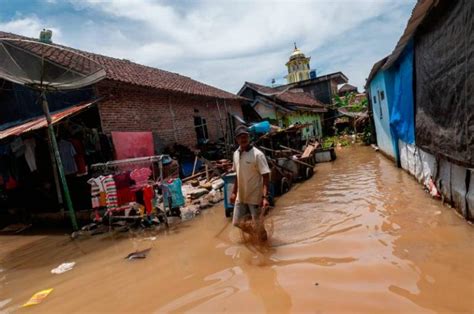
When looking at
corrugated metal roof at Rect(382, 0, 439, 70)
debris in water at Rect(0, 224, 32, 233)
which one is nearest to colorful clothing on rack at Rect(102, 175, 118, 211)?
debris in water at Rect(0, 224, 32, 233)

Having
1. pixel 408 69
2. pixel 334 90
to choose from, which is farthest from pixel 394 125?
pixel 334 90

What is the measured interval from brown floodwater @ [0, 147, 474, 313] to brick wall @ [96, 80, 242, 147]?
4761 millimetres

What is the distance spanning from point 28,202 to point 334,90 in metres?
33.6

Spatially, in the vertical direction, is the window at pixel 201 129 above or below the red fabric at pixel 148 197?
above

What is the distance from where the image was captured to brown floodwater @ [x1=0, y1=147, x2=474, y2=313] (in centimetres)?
321

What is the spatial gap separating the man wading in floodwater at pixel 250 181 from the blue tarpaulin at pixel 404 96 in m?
4.69

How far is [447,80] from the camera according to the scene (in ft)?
15.7

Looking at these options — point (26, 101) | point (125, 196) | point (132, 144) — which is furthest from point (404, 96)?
point (26, 101)

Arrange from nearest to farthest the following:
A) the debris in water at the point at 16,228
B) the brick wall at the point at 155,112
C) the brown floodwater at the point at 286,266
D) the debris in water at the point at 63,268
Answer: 1. the brown floodwater at the point at 286,266
2. the debris in water at the point at 63,268
3. the debris in water at the point at 16,228
4. the brick wall at the point at 155,112

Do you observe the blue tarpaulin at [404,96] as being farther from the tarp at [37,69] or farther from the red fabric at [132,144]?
the red fabric at [132,144]

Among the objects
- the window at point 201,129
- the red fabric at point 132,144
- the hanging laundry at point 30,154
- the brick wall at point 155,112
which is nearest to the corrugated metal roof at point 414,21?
the red fabric at point 132,144

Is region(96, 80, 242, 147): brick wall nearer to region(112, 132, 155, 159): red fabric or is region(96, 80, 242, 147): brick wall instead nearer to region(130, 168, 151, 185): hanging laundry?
region(112, 132, 155, 159): red fabric

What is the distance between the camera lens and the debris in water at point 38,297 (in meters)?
4.17

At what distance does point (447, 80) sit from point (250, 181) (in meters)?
3.39
